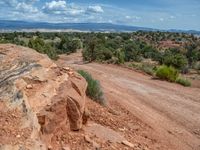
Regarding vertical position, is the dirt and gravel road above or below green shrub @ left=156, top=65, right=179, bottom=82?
above

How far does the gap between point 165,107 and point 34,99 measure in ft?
→ 27.3

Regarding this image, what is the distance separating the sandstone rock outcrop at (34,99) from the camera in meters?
6.68

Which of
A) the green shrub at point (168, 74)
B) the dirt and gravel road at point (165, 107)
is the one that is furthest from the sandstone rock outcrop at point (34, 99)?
the green shrub at point (168, 74)

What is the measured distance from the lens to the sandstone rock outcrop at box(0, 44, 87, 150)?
6680mm

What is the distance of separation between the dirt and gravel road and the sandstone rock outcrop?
2.72 metres

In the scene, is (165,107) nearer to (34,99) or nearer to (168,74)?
(34,99)

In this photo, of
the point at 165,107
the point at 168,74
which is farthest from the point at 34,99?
the point at 168,74

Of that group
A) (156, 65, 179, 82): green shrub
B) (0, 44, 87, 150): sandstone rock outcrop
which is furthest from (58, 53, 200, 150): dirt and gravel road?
(0, 44, 87, 150): sandstone rock outcrop

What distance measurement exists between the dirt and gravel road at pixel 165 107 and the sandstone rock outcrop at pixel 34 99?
272 cm

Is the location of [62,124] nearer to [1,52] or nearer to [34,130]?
[34,130]

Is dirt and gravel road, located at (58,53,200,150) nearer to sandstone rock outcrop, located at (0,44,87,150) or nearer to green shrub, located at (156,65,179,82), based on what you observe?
green shrub, located at (156,65,179,82)

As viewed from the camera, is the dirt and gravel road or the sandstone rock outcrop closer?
the sandstone rock outcrop

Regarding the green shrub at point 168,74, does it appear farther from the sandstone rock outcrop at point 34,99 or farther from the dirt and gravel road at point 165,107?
the sandstone rock outcrop at point 34,99

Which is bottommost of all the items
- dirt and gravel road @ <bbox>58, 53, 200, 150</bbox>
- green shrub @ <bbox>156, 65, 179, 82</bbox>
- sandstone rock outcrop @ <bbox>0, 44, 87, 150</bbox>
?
green shrub @ <bbox>156, 65, 179, 82</bbox>
